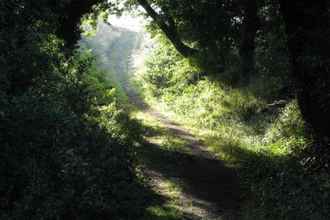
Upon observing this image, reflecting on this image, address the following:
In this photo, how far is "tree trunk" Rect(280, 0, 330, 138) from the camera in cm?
976

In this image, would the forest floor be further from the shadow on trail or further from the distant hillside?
the distant hillside

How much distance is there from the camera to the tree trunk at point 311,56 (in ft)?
32.0

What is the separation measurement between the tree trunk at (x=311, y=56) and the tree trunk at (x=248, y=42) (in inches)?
408

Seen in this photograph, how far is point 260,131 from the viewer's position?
16953 millimetres

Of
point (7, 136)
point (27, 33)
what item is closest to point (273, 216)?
point (7, 136)

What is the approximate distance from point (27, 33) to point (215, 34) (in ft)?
51.8

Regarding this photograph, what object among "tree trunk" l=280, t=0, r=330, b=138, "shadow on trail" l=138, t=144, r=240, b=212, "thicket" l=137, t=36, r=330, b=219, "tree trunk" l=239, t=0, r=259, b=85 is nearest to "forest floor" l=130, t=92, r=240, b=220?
"shadow on trail" l=138, t=144, r=240, b=212

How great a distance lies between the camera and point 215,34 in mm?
25000

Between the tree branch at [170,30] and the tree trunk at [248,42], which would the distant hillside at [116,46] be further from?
the tree trunk at [248,42]

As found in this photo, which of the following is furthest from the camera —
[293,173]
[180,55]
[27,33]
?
[180,55]

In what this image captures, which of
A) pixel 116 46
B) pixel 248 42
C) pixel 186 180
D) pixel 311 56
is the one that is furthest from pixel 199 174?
pixel 116 46

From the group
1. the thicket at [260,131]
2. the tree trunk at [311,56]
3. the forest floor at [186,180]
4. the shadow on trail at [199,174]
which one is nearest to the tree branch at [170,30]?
the thicket at [260,131]

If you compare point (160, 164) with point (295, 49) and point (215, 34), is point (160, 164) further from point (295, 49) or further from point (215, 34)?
point (215, 34)

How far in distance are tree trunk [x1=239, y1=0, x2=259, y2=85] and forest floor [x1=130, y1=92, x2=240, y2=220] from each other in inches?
237
